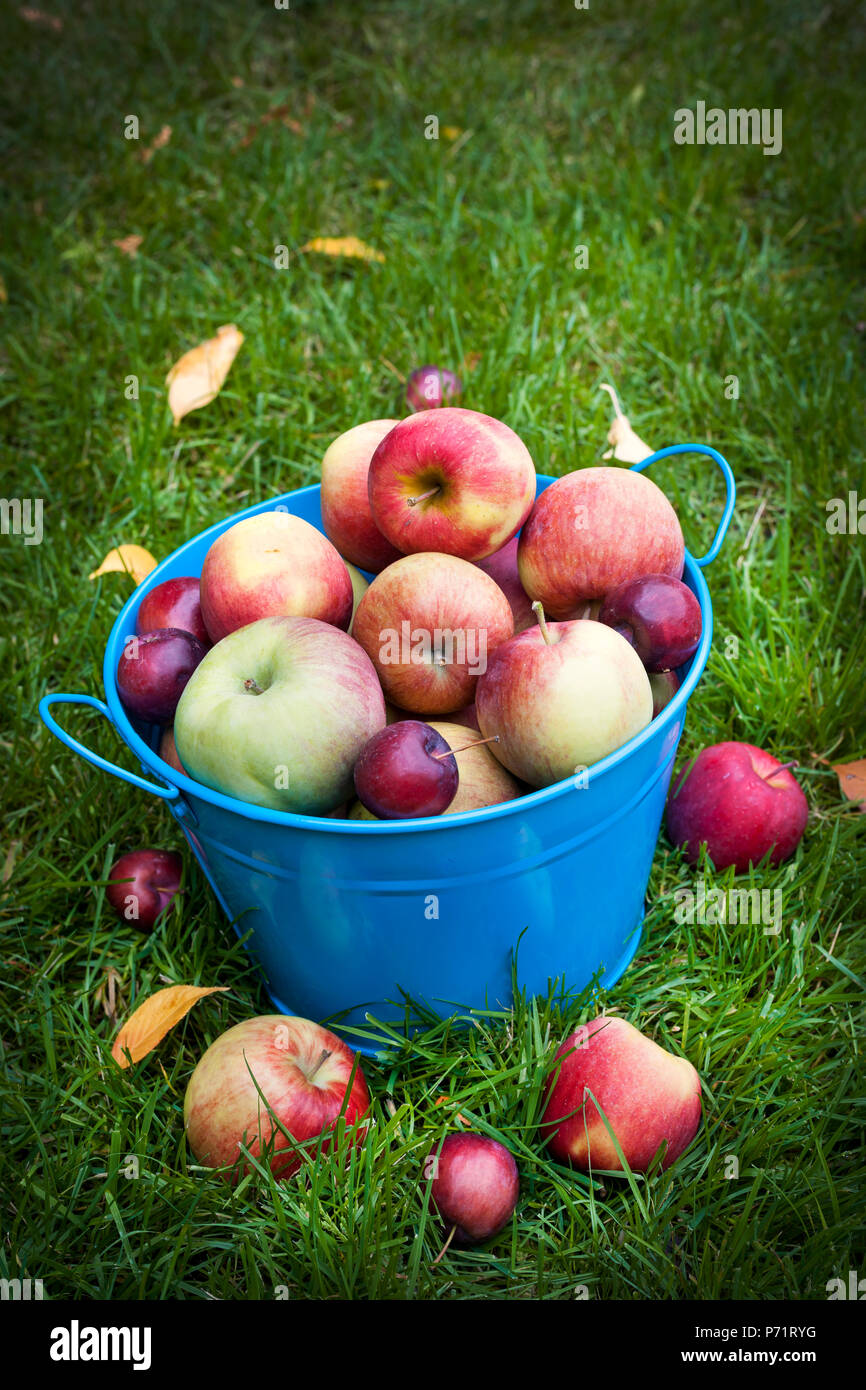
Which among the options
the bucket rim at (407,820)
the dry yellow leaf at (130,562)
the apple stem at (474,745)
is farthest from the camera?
the dry yellow leaf at (130,562)

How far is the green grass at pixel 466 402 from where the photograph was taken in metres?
1.74

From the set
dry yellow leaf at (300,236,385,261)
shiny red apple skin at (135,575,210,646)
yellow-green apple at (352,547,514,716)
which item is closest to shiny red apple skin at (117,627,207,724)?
shiny red apple skin at (135,575,210,646)

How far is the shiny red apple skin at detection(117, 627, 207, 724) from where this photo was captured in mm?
1938

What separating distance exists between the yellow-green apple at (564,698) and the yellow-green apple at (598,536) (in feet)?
0.62

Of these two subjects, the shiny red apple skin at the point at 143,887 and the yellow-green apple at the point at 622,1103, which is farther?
the shiny red apple skin at the point at 143,887

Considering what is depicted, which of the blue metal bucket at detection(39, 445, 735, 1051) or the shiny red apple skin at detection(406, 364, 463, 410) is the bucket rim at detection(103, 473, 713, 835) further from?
the shiny red apple skin at detection(406, 364, 463, 410)

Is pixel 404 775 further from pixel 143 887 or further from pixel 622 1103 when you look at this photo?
pixel 143 887

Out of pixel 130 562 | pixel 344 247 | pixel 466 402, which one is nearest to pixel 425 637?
pixel 130 562

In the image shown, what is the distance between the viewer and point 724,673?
2.56m

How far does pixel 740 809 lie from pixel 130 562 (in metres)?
1.58

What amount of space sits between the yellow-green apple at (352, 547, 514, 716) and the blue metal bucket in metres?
0.34

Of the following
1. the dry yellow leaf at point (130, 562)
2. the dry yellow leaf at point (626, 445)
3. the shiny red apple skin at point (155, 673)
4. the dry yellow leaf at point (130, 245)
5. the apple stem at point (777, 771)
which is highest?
the dry yellow leaf at point (130, 245)

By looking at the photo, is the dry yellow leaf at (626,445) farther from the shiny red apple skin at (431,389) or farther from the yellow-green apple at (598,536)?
the yellow-green apple at (598,536)

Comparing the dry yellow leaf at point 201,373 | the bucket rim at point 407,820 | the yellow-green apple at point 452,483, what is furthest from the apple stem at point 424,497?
the dry yellow leaf at point 201,373
